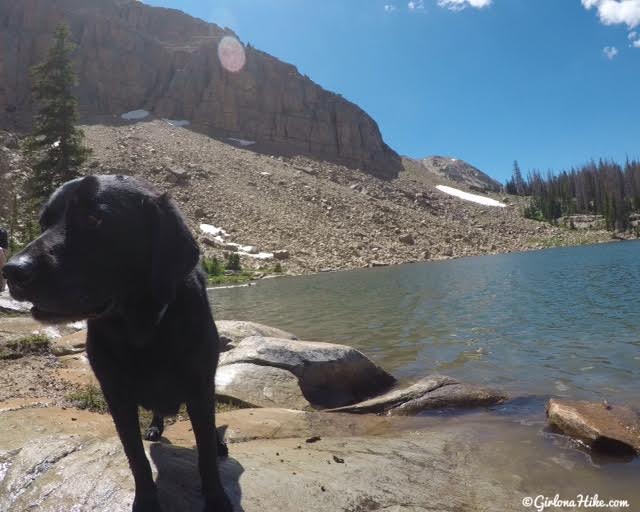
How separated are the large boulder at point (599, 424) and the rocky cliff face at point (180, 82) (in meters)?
84.2

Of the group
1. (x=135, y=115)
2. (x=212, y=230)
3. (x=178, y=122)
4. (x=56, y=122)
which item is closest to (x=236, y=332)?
(x=56, y=122)

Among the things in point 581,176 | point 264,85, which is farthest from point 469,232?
point 581,176

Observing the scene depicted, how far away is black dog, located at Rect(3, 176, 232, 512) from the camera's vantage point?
2074 millimetres

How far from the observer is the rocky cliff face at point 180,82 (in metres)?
83.4

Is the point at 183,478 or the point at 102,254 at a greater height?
the point at 102,254

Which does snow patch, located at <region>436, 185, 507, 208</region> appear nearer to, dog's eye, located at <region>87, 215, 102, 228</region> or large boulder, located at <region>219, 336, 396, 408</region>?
large boulder, located at <region>219, 336, 396, 408</region>

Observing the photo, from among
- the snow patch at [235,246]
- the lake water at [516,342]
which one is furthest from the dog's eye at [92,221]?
the snow patch at [235,246]

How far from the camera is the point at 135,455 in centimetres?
260

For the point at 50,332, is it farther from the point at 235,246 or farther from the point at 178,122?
the point at 178,122

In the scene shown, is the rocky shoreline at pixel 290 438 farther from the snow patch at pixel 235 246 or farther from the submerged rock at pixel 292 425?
the snow patch at pixel 235 246

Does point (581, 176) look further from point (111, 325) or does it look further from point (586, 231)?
point (111, 325)

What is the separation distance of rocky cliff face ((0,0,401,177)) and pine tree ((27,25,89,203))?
49.8 m

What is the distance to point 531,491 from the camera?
416 cm

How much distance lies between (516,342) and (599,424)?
5.94 m
